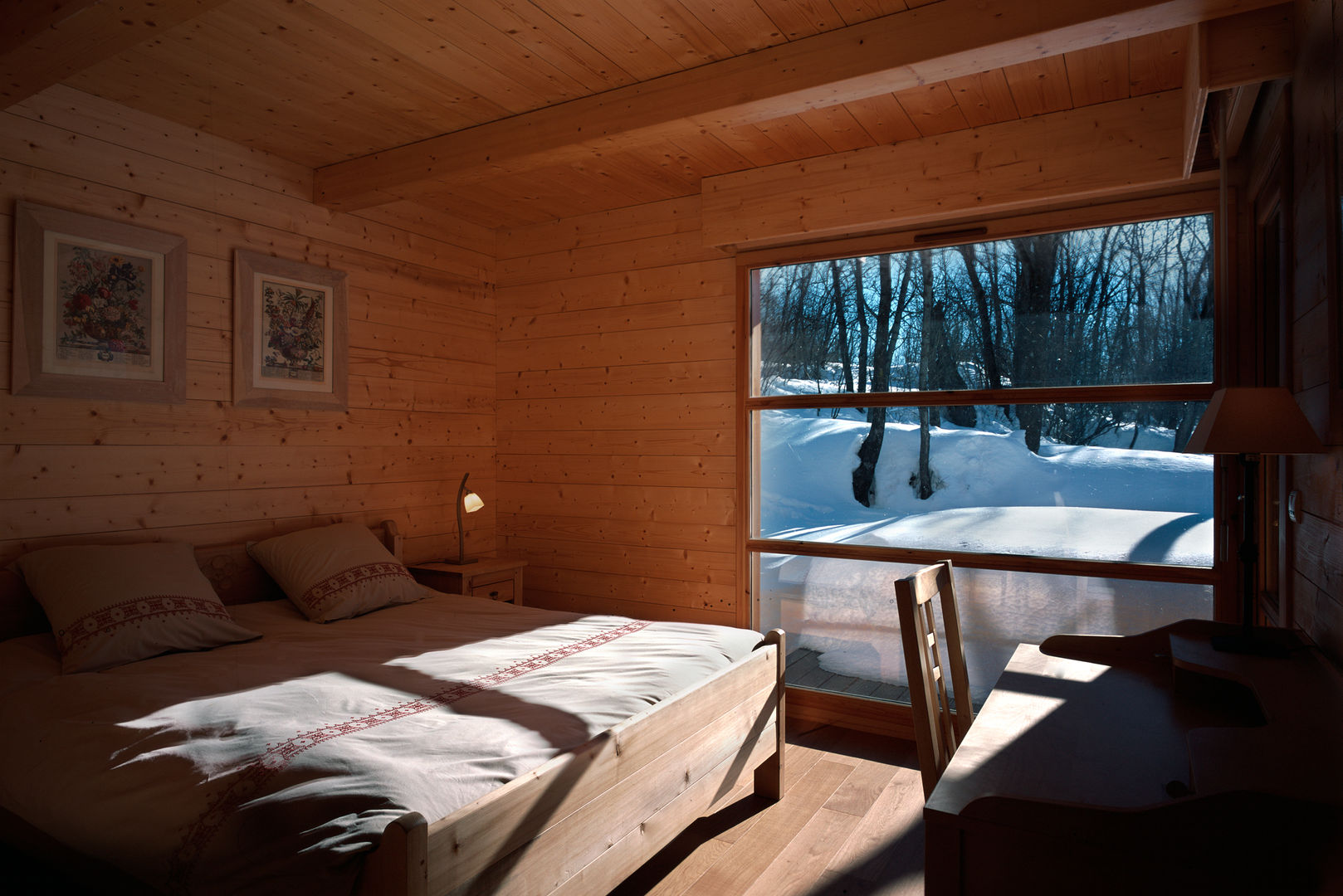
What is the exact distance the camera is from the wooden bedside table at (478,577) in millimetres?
3836

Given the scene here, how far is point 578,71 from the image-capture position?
2756 millimetres

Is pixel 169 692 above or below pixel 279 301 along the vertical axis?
below

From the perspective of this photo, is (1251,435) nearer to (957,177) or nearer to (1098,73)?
(1098,73)

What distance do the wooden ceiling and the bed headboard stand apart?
5.04 feet

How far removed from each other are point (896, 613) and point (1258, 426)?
2.11 meters

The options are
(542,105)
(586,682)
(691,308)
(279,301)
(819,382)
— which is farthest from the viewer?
(691,308)

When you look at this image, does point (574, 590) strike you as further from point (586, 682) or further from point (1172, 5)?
point (1172, 5)

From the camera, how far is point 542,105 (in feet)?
9.97

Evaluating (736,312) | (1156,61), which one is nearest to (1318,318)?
(1156,61)

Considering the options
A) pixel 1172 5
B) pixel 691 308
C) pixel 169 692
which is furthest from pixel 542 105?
pixel 169 692

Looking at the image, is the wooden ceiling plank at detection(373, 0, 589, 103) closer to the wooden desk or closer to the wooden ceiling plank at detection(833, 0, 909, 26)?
the wooden ceiling plank at detection(833, 0, 909, 26)

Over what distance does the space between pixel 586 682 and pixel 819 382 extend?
1980 mm

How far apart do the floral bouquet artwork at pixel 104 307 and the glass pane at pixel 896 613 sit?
2744 mm

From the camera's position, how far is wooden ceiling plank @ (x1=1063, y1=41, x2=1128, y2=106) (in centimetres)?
262
